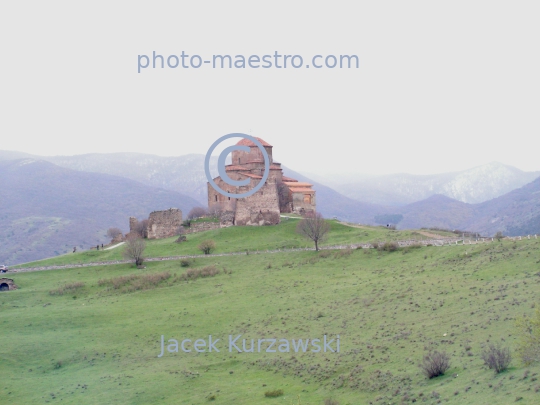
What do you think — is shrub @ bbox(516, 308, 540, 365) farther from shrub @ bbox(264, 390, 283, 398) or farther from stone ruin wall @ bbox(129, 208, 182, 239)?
stone ruin wall @ bbox(129, 208, 182, 239)

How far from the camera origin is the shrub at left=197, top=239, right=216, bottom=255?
46.2 m

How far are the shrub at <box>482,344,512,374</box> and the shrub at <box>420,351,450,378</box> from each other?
1254mm

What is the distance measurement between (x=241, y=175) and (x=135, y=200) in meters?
118

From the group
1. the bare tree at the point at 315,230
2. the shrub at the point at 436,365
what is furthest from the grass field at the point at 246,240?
the shrub at the point at 436,365

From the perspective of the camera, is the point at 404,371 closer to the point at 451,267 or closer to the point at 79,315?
the point at 451,267

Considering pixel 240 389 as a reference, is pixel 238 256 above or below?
above

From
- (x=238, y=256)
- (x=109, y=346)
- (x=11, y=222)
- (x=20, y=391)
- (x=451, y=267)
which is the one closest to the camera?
(x=20, y=391)

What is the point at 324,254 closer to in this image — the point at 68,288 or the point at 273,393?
the point at 68,288

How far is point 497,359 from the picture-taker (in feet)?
58.8

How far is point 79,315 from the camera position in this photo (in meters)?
33.4

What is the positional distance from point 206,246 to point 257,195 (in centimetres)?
960

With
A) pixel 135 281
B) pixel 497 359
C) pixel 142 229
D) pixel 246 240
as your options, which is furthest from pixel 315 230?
pixel 497 359

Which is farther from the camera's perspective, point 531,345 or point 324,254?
point 324,254

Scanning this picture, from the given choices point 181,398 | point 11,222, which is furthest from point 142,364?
point 11,222
